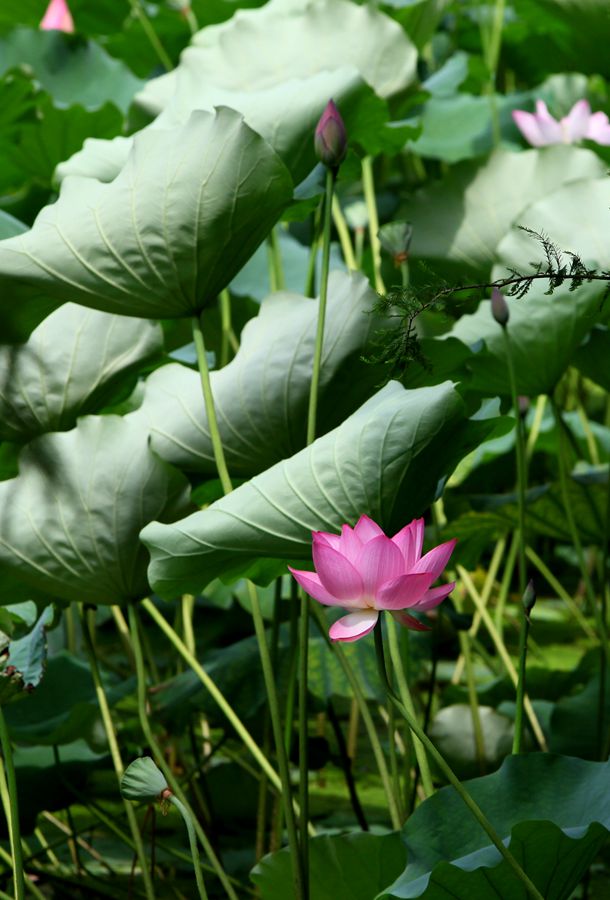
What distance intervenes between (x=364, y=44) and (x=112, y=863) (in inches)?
42.7

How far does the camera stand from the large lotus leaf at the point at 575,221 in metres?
1.27

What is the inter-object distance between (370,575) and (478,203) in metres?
1.06

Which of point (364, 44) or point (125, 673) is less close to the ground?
point (364, 44)

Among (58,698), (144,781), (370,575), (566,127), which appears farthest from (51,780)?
(566,127)

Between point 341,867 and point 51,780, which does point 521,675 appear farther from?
point 51,780

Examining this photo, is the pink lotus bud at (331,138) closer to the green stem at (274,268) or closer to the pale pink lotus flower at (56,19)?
the green stem at (274,268)

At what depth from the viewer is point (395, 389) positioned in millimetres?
830

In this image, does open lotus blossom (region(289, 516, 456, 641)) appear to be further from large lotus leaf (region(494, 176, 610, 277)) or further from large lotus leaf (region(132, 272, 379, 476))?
large lotus leaf (region(494, 176, 610, 277))

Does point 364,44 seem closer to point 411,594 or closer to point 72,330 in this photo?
point 72,330

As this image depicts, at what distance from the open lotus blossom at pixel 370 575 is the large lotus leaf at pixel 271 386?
329mm

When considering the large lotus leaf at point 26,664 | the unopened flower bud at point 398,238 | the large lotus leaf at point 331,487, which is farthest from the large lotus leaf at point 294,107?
the large lotus leaf at point 26,664

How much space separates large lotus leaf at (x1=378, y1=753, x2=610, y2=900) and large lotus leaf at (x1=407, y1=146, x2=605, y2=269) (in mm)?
926

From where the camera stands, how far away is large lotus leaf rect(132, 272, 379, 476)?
38.2 inches

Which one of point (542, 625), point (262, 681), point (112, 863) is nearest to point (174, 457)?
point (262, 681)
